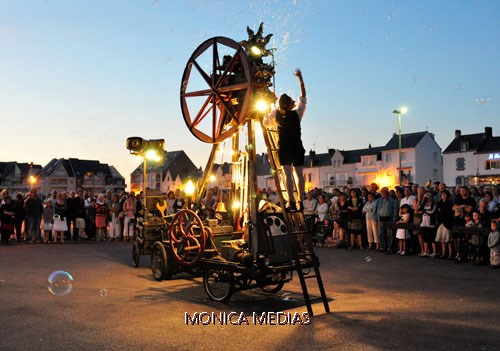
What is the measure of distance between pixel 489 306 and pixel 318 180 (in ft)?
229

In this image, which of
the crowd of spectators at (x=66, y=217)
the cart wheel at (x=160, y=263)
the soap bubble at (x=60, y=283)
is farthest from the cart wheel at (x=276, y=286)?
the crowd of spectators at (x=66, y=217)

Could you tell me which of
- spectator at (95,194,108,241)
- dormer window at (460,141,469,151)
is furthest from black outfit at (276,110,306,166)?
dormer window at (460,141,469,151)

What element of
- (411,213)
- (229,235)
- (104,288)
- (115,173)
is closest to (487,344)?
(229,235)

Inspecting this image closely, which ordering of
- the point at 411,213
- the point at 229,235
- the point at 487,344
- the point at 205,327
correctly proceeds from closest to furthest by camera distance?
1. the point at 487,344
2. the point at 205,327
3. the point at 229,235
4. the point at 411,213

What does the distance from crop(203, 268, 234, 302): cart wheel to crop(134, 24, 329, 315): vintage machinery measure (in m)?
0.02

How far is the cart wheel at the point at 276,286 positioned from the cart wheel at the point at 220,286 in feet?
2.58

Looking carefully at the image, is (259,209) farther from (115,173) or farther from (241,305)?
(115,173)

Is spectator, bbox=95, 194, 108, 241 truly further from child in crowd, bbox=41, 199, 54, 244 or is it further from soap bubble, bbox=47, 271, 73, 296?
soap bubble, bbox=47, 271, 73, 296

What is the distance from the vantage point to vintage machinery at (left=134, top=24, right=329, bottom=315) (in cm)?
775

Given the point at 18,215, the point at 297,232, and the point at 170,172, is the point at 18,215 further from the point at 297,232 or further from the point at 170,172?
the point at 170,172

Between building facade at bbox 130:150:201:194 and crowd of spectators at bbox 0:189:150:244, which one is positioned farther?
building facade at bbox 130:150:201:194

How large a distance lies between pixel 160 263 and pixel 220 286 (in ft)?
6.24

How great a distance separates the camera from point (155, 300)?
8.34m

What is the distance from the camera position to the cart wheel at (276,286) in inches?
339
